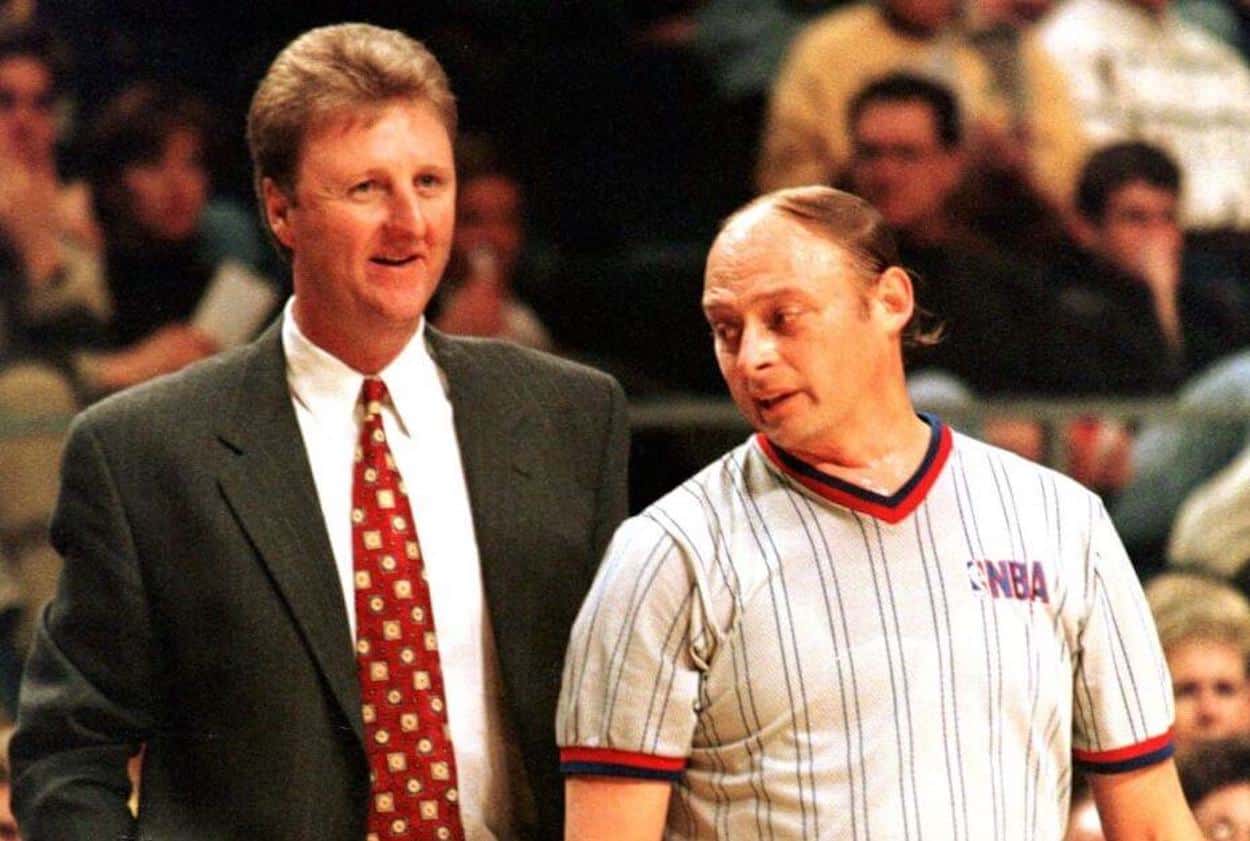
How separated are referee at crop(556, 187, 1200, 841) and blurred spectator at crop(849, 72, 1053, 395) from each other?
2303 mm

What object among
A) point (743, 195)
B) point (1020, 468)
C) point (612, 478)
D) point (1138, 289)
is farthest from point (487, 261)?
point (1020, 468)

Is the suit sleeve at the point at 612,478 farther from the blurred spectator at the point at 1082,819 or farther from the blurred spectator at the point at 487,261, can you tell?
the blurred spectator at the point at 487,261

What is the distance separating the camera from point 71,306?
3.72 metres

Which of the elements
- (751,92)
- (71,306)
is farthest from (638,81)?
(71,306)

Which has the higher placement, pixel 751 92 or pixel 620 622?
pixel 751 92

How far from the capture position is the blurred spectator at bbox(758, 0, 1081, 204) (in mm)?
4102

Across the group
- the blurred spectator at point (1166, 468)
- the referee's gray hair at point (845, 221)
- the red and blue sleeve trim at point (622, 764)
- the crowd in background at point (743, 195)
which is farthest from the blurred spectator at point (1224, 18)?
the red and blue sleeve trim at point (622, 764)

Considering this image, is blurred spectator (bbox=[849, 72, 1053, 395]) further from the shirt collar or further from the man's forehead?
the man's forehead

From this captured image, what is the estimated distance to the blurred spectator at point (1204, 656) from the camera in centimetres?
380

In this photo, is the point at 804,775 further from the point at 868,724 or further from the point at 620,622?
the point at 620,622

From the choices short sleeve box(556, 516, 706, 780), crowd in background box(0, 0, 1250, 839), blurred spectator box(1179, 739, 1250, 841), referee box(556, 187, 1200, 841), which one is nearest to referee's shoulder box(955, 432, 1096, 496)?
referee box(556, 187, 1200, 841)

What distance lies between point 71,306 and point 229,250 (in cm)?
29

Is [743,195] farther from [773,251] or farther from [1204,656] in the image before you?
[773,251]

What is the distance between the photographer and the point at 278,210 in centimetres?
190
